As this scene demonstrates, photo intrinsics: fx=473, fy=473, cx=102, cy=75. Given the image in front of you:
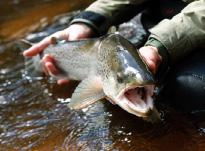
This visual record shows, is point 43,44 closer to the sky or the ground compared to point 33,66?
closer to the sky

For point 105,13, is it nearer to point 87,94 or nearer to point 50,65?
point 50,65

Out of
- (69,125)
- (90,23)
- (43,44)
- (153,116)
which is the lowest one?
(69,125)

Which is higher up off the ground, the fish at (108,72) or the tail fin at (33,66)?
the fish at (108,72)

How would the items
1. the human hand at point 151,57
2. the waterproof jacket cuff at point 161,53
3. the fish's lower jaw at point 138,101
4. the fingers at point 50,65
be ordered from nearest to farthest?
the fish's lower jaw at point 138,101
the human hand at point 151,57
the waterproof jacket cuff at point 161,53
the fingers at point 50,65

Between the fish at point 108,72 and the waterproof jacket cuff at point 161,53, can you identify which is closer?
the fish at point 108,72

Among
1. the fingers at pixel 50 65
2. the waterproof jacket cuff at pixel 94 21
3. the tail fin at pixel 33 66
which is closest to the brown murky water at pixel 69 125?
the tail fin at pixel 33 66

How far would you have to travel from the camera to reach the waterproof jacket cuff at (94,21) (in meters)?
2.89

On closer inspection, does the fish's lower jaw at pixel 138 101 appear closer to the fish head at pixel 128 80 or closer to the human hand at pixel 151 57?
the fish head at pixel 128 80

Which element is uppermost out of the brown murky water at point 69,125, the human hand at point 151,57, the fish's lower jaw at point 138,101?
the human hand at point 151,57

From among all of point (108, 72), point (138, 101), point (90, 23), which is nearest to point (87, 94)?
point (108, 72)

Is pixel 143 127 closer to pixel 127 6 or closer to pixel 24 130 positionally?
pixel 24 130

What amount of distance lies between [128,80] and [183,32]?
0.55 m

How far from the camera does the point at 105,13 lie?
9.72 ft

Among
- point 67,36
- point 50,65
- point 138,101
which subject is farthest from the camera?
point 67,36
